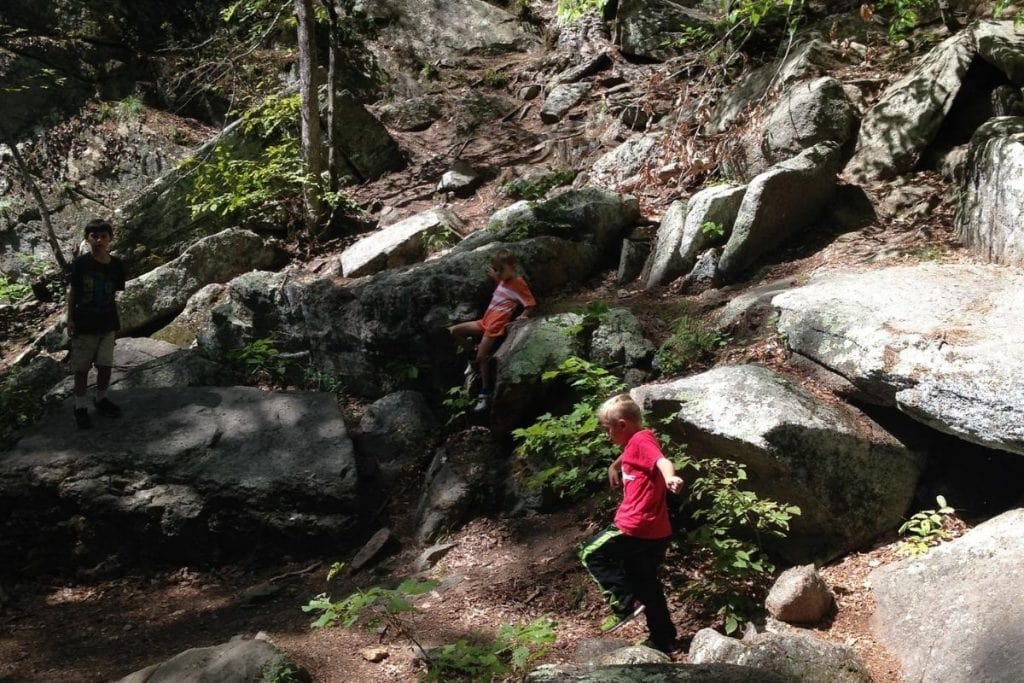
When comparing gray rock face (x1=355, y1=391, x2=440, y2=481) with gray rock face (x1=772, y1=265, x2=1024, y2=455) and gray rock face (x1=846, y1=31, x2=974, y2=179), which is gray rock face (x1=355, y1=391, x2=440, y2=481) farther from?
gray rock face (x1=846, y1=31, x2=974, y2=179)

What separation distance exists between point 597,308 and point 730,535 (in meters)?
2.62

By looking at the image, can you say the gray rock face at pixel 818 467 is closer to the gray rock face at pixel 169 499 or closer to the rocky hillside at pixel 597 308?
the rocky hillside at pixel 597 308

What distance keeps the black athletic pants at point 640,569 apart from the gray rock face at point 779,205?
3.91 metres

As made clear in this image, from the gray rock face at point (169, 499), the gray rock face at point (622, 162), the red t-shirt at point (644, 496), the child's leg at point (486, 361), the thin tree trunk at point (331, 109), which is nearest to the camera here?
the red t-shirt at point (644, 496)

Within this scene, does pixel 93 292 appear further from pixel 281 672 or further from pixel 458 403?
pixel 281 672

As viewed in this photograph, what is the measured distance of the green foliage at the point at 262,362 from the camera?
877cm

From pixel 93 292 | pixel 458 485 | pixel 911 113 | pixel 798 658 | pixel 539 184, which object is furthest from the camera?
pixel 539 184

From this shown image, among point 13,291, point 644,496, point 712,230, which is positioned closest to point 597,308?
point 712,230

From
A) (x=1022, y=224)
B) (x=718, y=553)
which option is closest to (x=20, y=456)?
(x=718, y=553)

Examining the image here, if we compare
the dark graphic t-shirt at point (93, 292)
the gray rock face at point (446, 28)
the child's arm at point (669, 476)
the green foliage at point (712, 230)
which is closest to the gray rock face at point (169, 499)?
the dark graphic t-shirt at point (93, 292)

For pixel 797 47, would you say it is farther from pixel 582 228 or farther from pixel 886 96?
pixel 582 228

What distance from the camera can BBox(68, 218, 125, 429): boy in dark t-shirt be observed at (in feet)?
21.6

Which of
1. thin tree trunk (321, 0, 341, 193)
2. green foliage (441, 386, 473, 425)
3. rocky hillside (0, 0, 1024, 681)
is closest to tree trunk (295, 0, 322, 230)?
rocky hillside (0, 0, 1024, 681)

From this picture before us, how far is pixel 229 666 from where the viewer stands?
4027mm
